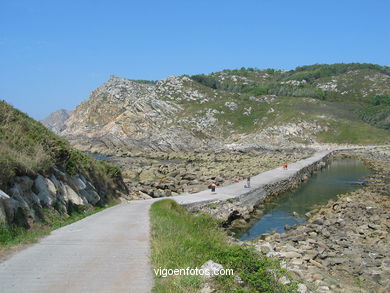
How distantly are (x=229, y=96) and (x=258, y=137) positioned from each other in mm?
30832

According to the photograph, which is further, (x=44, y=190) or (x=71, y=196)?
(x=71, y=196)

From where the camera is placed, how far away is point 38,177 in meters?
12.5

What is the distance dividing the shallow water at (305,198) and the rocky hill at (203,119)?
39727 mm

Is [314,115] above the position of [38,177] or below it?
above

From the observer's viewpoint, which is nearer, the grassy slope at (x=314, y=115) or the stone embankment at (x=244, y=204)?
the stone embankment at (x=244, y=204)

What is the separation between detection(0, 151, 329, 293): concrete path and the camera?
6.41 metres

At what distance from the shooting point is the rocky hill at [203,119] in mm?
88750

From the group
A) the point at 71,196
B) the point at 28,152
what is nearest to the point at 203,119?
the point at 71,196

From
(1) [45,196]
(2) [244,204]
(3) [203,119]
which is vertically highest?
(3) [203,119]

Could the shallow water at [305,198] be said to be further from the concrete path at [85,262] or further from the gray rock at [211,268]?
the gray rock at [211,268]

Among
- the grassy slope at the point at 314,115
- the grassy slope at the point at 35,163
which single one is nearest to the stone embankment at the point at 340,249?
the grassy slope at the point at 35,163

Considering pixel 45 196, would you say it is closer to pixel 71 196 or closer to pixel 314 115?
pixel 71 196

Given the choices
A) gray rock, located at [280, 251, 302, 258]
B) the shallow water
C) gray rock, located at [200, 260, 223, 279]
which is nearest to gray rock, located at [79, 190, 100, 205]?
the shallow water

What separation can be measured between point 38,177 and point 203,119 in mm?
87726
